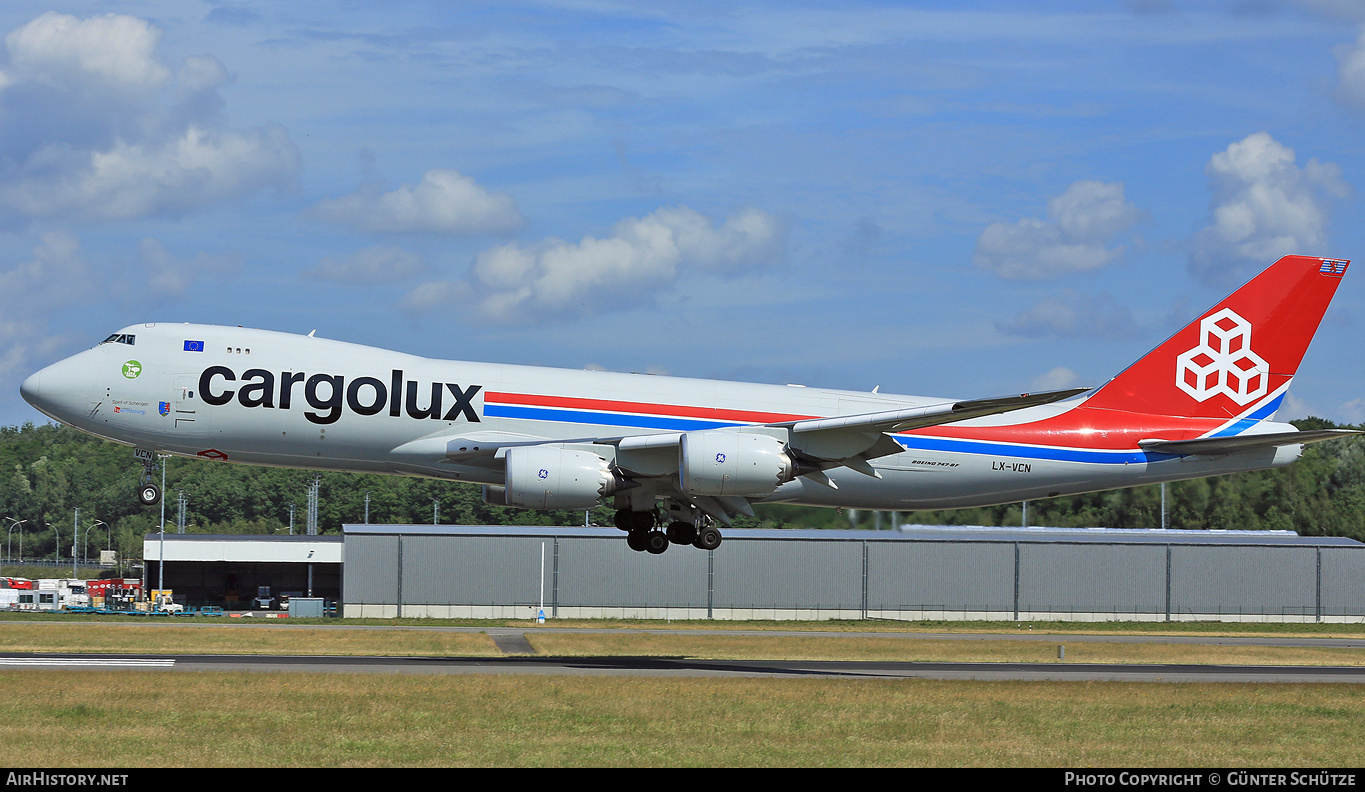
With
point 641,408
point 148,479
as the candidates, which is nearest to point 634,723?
point 641,408

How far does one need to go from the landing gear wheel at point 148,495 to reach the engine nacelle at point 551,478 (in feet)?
31.6

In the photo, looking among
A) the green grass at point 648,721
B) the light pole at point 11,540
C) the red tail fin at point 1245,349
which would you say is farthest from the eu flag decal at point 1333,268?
the light pole at point 11,540

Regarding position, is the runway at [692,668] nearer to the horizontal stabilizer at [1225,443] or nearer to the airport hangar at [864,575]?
the horizontal stabilizer at [1225,443]

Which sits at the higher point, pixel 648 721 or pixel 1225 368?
pixel 1225 368

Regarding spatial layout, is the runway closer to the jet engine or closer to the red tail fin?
the jet engine

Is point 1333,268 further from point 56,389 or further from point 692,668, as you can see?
point 56,389

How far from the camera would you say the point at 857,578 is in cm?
7894

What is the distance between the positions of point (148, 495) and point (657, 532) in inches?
566

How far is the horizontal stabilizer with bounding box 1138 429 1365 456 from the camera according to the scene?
37.4 m

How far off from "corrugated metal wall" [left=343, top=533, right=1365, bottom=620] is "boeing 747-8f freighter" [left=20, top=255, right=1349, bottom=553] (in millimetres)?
36741

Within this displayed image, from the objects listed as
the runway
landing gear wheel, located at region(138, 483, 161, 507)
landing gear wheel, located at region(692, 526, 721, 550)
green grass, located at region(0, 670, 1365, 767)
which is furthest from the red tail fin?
landing gear wheel, located at region(138, 483, 161, 507)
